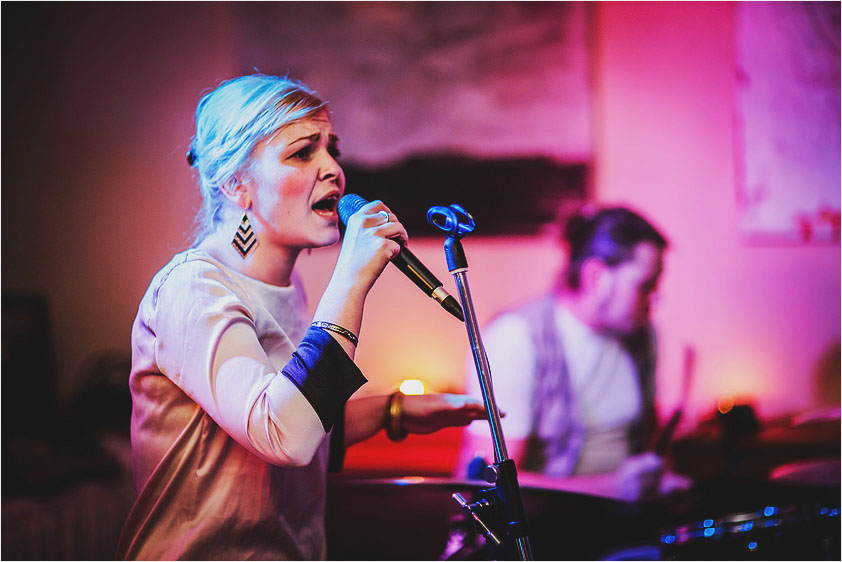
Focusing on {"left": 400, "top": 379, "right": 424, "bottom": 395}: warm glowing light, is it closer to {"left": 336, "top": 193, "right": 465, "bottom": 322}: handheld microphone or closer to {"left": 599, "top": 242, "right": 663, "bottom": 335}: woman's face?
{"left": 599, "top": 242, "right": 663, "bottom": 335}: woman's face

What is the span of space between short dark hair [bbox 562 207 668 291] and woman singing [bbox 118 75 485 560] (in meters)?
0.86

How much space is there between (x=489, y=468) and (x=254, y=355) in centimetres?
40

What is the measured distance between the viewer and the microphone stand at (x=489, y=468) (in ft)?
3.48

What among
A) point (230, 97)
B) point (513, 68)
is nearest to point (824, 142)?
point (513, 68)

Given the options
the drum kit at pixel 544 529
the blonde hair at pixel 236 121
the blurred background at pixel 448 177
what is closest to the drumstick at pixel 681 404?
the blurred background at pixel 448 177

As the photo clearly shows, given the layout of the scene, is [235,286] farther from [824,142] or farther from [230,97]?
[824,142]

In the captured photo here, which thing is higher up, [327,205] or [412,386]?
[327,205]

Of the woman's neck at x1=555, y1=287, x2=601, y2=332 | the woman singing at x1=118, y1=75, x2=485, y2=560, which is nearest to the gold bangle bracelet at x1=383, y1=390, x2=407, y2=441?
the woman singing at x1=118, y1=75, x2=485, y2=560

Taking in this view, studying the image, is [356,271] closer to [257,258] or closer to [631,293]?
[257,258]

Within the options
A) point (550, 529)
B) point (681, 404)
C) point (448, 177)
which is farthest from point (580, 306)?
point (550, 529)

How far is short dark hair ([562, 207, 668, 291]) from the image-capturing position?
2.12 m

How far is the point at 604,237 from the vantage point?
7.01ft

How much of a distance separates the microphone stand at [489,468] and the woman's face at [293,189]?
0.99 ft

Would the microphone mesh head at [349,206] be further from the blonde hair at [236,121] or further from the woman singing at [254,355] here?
the blonde hair at [236,121]
